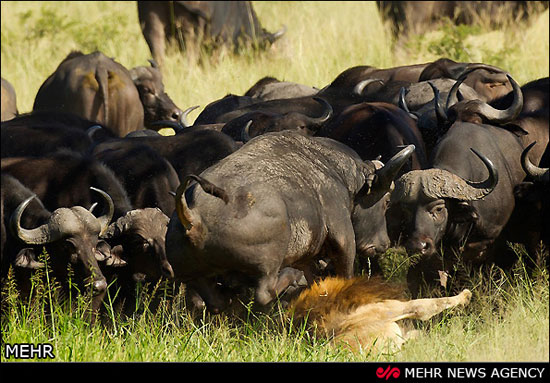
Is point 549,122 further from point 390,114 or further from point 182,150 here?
point 182,150

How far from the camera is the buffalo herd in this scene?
648 centimetres

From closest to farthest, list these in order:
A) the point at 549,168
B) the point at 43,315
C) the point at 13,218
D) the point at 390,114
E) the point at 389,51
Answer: the point at 43,315 < the point at 13,218 < the point at 549,168 < the point at 390,114 < the point at 389,51

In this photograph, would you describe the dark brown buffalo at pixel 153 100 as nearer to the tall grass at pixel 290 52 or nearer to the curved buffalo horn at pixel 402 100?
the tall grass at pixel 290 52

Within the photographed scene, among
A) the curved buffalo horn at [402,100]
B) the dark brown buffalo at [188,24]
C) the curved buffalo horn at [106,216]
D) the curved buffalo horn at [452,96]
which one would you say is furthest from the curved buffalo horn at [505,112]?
the dark brown buffalo at [188,24]

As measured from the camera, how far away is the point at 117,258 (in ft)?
24.5

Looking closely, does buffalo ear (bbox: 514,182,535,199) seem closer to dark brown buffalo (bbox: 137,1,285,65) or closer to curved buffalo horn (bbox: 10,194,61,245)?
curved buffalo horn (bbox: 10,194,61,245)

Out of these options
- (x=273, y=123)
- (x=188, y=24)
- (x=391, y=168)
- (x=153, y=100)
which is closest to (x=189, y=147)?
(x=273, y=123)

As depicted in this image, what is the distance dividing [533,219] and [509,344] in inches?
85.4

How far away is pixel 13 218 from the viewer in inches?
278

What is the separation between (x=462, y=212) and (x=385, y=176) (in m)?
0.86

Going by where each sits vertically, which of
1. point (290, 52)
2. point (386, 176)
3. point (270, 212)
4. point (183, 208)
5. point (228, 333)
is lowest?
point (290, 52)

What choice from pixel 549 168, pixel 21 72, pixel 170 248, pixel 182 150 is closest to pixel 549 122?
pixel 549 168

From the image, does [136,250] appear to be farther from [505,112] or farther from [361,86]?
[361,86]

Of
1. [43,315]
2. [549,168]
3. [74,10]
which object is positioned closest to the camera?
[43,315]
